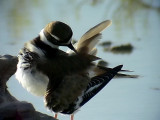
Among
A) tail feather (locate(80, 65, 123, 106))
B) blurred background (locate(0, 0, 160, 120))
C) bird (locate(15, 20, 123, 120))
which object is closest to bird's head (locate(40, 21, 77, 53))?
bird (locate(15, 20, 123, 120))

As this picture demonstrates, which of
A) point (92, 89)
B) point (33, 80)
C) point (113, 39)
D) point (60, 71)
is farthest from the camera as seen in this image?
point (113, 39)

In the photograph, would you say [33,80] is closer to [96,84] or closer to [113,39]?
[96,84]

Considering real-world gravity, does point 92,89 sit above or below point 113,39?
below

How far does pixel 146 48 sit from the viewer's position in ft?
22.2

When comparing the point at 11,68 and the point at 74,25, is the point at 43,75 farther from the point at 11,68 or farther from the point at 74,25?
the point at 74,25

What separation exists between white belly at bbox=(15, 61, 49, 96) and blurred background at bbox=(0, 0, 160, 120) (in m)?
0.36

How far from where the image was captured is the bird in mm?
5258

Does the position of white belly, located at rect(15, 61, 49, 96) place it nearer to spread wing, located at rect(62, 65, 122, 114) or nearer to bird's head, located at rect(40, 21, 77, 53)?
spread wing, located at rect(62, 65, 122, 114)

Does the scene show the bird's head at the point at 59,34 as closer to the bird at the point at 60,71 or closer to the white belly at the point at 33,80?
the bird at the point at 60,71

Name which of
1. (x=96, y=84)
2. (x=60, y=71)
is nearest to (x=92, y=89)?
(x=96, y=84)

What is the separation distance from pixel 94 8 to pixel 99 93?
1.90 metres

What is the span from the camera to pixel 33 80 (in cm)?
524

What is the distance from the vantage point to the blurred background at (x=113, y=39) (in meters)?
5.66

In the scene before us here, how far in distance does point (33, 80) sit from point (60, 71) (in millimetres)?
246
